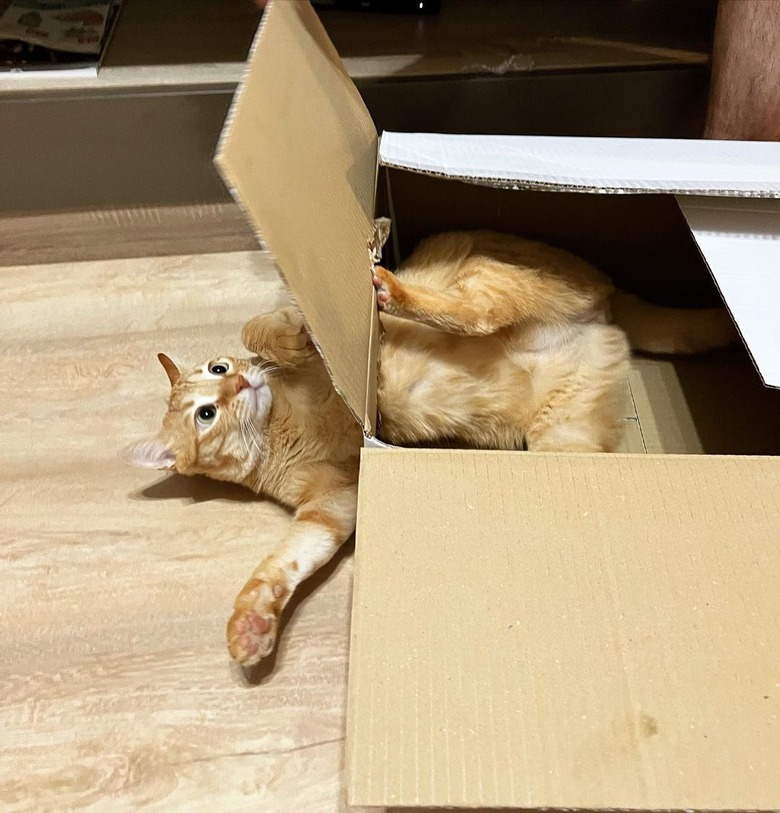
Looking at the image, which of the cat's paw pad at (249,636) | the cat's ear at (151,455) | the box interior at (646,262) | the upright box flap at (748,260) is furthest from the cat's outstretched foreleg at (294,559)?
the upright box flap at (748,260)

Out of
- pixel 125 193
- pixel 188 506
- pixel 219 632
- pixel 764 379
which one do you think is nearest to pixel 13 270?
pixel 125 193

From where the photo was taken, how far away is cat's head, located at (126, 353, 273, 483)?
123cm

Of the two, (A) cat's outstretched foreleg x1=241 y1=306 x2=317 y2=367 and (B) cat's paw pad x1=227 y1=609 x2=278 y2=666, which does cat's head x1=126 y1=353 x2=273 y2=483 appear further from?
(B) cat's paw pad x1=227 y1=609 x2=278 y2=666

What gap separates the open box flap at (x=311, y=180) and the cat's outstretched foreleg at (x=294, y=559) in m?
0.31

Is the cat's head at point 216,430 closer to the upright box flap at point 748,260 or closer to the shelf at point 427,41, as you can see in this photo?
the shelf at point 427,41

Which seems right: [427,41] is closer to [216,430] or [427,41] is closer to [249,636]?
[216,430]

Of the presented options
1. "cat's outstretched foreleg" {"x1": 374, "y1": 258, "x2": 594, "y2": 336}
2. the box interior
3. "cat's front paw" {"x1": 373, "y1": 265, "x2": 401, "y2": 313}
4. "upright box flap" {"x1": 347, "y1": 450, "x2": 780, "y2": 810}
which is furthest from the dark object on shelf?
"upright box flap" {"x1": 347, "y1": 450, "x2": 780, "y2": 810}

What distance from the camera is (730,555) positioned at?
734 mm

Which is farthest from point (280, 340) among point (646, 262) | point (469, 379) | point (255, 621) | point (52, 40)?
point (52, 40)

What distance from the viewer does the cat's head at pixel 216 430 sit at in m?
1.23

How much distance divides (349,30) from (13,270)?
1.07 meters

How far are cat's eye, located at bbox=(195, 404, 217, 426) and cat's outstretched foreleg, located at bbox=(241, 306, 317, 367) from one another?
0.15 m

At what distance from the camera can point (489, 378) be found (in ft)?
3.89

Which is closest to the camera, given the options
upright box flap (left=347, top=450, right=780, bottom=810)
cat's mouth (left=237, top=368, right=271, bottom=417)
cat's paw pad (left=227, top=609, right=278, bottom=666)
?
upright box flap (left=347, top=450, right=780, bottom=810)
